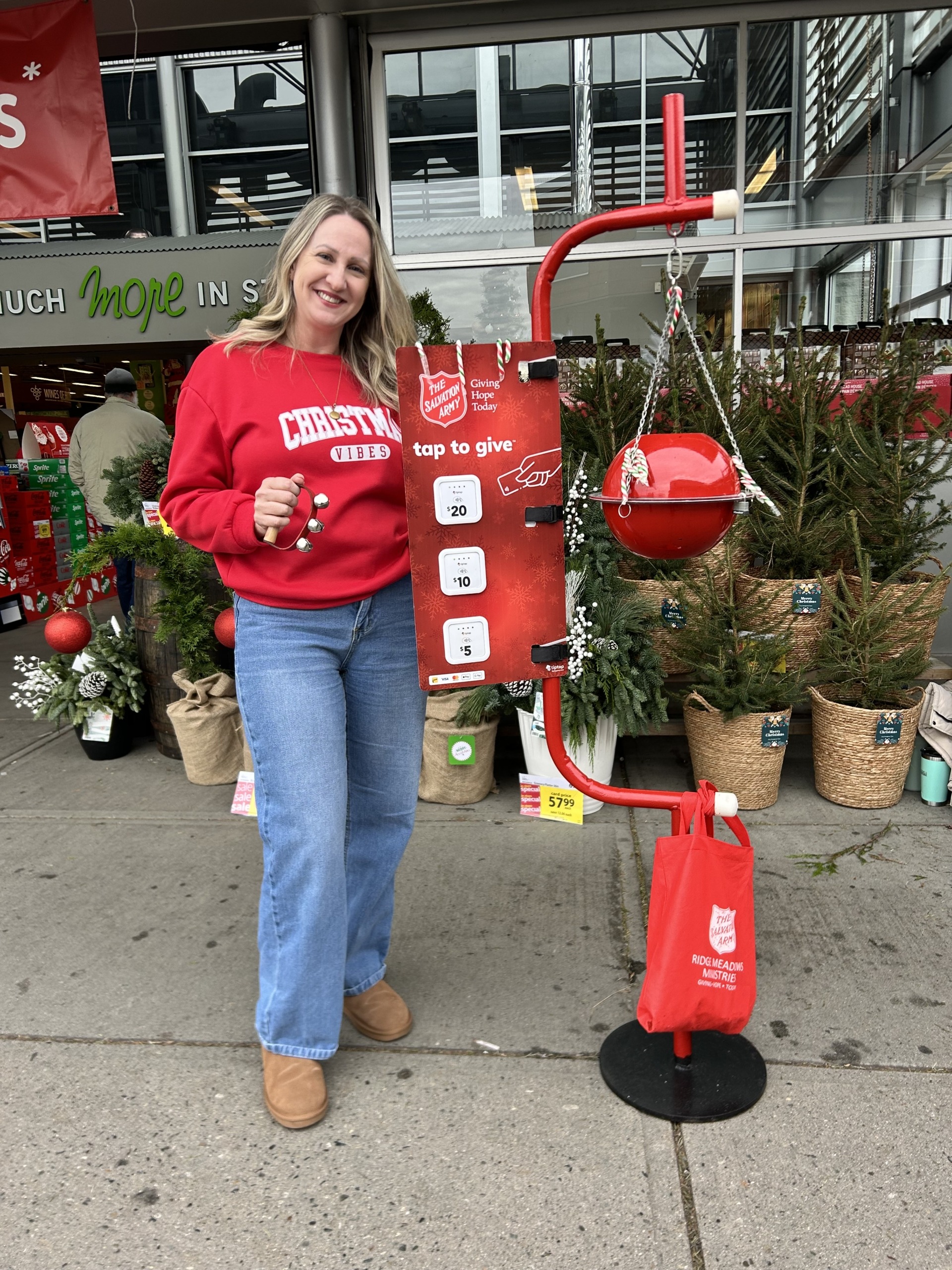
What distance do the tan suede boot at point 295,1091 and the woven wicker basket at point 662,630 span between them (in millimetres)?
2132

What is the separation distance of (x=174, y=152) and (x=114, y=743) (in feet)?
13.6

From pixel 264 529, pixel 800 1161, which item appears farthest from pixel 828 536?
pixel 264 529

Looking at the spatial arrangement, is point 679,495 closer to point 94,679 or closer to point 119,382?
point 94,679

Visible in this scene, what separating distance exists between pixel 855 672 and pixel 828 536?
61 centimetres

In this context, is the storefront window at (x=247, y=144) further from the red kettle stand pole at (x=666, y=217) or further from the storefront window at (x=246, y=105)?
the red kettle stand pole at (x=666, y=217)

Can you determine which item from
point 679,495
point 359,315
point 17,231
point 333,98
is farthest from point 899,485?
point 17,231

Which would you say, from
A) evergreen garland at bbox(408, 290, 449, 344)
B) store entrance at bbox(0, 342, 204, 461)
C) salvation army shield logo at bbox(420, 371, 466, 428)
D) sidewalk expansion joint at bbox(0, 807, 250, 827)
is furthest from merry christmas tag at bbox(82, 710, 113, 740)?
store entrance at bbox(0, 342, 204, 461)

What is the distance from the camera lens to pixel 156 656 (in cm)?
414

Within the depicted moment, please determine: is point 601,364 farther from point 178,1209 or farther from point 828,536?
point 178,1209

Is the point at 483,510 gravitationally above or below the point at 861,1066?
above

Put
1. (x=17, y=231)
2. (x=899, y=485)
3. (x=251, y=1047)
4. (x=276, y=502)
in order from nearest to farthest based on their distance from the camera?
(x=276, y=502)
(x=251, y=1047)
(x=899, y=485)
(x=17, y=231)

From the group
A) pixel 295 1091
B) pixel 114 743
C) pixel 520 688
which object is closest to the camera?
pixel 295 1091

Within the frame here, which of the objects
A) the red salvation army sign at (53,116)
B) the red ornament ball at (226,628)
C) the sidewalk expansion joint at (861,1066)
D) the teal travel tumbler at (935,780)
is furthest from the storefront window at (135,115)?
the sidewalk expansion joint at (861,1066)

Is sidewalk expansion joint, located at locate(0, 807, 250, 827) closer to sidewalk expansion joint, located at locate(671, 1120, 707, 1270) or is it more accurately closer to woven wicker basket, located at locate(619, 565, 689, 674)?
woven wicker basket, located at locate(619, 565, 689, 674)
